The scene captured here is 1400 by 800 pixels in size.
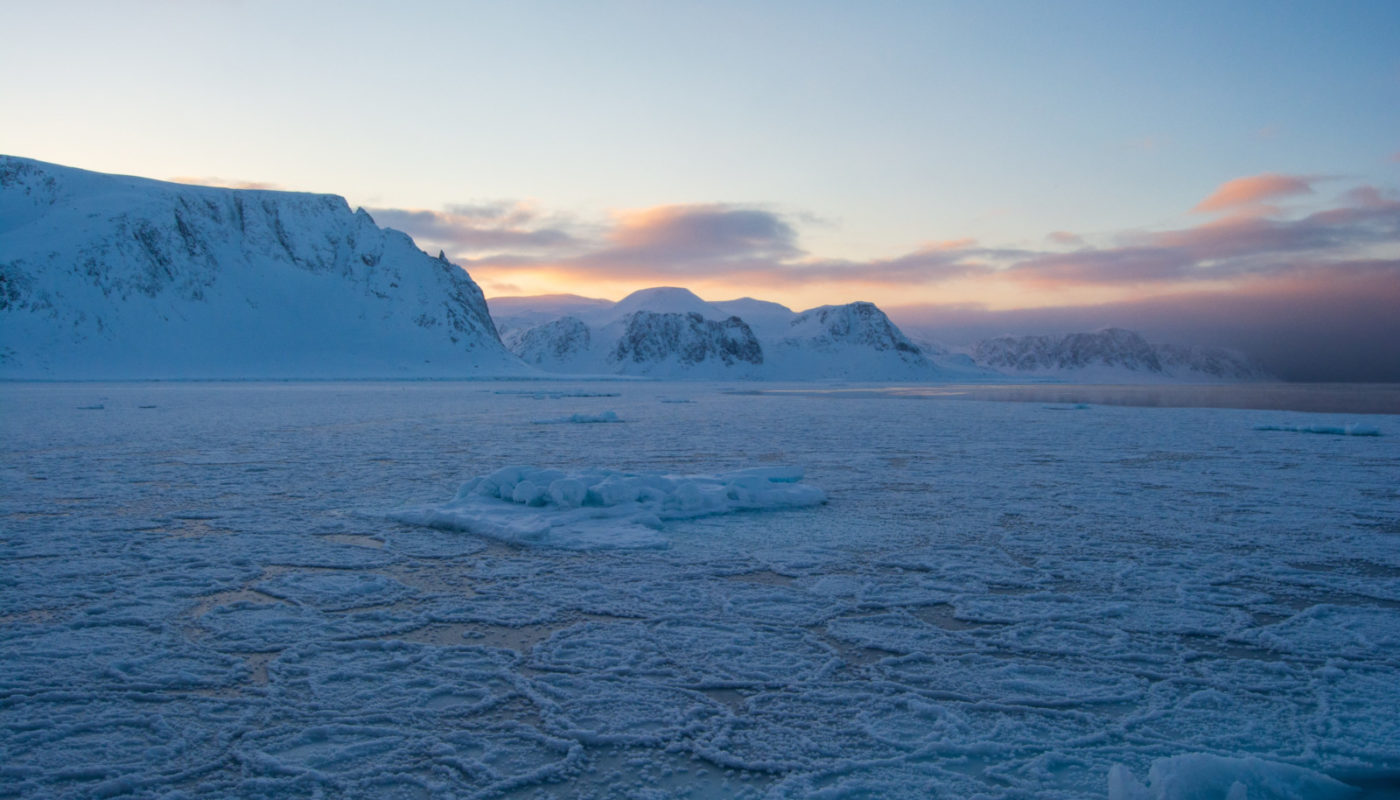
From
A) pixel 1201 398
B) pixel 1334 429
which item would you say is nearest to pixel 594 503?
pixel 1334 429

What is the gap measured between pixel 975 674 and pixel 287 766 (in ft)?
7.95

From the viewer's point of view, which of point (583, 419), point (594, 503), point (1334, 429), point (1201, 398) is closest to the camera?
point (594, 503)

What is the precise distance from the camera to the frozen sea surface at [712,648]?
95.3 inches

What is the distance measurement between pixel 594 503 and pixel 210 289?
96733mm

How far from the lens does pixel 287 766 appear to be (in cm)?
240

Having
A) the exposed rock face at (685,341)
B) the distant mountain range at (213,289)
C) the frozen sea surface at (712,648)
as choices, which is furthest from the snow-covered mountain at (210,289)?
the frozen sea surface at (712,648)

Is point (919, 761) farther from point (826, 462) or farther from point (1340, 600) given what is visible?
point (826, 462)

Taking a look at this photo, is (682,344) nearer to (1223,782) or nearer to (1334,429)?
(1334,429)

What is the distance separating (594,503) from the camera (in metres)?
6.95

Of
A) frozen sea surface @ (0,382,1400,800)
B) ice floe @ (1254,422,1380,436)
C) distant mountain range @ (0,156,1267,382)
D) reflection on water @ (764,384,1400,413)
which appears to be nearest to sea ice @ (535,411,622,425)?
frozen sea surface @ (0,382,1400,800)

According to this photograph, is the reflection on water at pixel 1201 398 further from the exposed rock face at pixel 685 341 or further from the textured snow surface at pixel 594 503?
the exposed rock face at pixel 685 341

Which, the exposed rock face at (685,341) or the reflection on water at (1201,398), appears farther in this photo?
the exposed rock face at (685,341)

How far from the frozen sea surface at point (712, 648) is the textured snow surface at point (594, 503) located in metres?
0.11

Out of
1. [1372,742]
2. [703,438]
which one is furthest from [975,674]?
[703,438]
